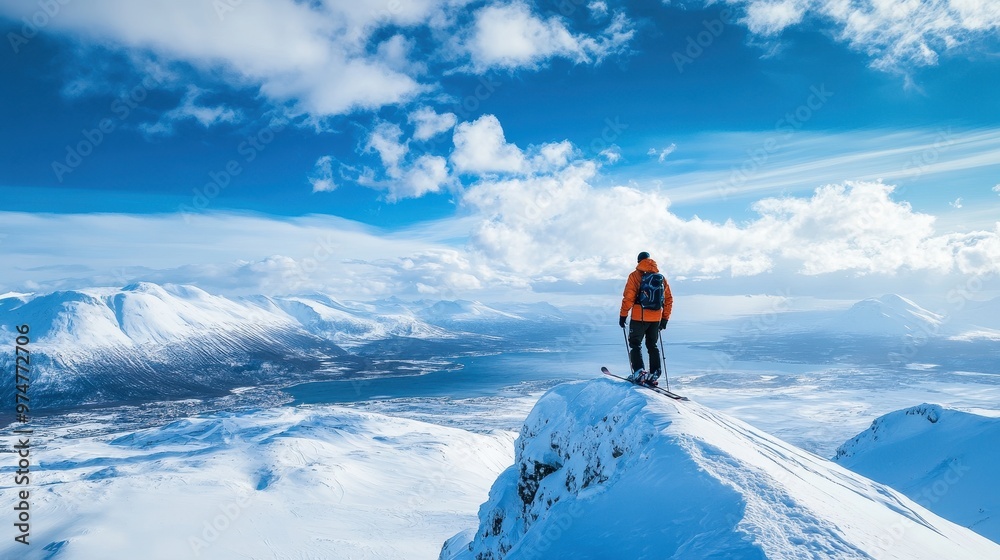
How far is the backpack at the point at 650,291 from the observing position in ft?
46.3

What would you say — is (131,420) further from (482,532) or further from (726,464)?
(726,464)

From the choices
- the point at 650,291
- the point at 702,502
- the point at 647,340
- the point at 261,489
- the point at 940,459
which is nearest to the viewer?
the point at 702,502

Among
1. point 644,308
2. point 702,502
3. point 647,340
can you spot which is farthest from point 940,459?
point 702,502

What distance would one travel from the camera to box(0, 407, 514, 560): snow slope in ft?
170

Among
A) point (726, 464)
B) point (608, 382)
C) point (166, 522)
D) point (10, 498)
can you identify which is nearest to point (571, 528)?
point (726, 464)

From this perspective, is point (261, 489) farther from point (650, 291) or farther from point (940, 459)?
point (940, 459)

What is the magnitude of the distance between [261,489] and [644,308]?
82227 millimetres

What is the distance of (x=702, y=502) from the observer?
7.23 meters

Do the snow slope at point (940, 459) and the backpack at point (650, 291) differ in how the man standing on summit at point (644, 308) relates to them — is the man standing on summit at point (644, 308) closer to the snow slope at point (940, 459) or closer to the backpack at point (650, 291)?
the backpack at point (650, 291)

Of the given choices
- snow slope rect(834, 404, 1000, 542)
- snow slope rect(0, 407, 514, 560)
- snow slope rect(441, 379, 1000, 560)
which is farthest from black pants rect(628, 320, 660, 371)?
snow slope rect(0, 407, 514, 560)

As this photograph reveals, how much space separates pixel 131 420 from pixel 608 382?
222581 millimetres

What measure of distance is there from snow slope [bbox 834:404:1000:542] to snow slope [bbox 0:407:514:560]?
→ 146 feet

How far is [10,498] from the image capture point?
66625mm

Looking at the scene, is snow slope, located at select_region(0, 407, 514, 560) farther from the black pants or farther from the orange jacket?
the orange jacket
